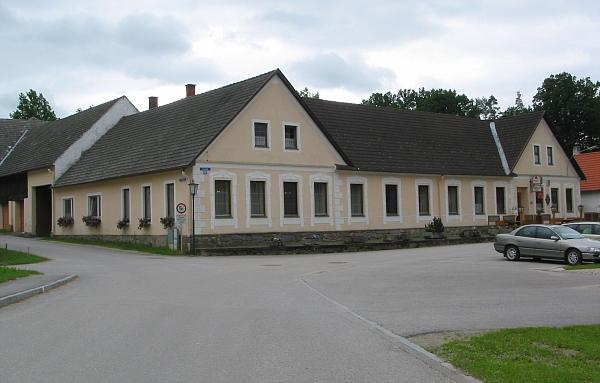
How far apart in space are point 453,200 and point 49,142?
2705 centimetres

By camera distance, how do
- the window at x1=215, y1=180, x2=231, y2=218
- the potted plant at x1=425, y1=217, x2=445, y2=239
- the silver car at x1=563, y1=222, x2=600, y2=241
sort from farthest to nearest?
the potted plant at x1=425, y1=217, x2=445, y2=239, the window at x1=215, y1=180, x2=231, y2=218, the silver car at x1=563, y1=222, x2=600, y2=241

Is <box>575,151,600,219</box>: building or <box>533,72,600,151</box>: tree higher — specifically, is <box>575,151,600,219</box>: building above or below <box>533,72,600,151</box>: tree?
below

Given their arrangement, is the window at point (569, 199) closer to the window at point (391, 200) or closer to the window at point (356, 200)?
the window at point (391, 200)

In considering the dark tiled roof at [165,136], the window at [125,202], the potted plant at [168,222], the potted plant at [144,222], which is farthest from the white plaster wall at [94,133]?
the potted plant at [168,222]

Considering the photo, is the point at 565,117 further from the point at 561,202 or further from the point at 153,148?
the point at 153,148

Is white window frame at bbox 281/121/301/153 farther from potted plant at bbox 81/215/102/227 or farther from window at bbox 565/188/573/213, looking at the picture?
window at bbox 565/188/573/213

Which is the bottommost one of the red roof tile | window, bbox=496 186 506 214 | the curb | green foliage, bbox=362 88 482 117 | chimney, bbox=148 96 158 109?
the curb

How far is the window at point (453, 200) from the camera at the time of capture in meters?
43.2

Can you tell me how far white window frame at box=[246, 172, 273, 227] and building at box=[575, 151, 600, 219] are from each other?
33.0 m

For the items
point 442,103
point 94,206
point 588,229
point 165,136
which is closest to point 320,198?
point 165,136

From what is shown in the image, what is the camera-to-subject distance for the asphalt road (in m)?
8.17

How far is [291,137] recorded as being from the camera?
117ft

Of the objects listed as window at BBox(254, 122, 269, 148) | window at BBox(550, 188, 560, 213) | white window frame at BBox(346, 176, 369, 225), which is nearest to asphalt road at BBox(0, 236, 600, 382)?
window at BBox(254, 122, 269, 148)

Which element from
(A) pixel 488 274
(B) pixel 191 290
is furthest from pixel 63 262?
(A) pixel 488 274
